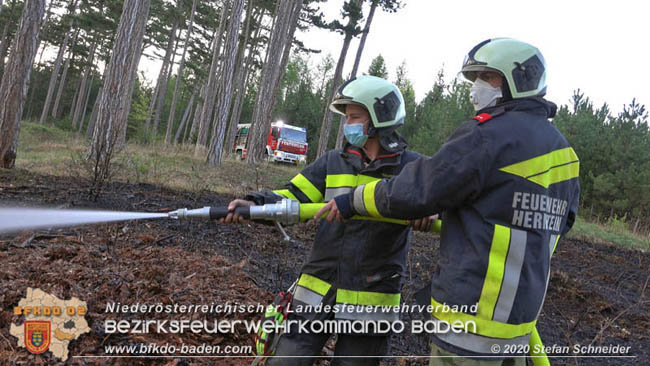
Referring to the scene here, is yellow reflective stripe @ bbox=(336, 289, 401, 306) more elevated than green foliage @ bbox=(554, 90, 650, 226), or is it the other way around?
green foliage @ bbox=(554, 90, 650, 226)

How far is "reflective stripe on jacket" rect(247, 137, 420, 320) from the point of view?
91.8 inches

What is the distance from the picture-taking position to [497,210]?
1.68 meters

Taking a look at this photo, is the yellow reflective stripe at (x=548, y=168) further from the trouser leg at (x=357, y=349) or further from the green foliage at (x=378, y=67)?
the green foliage at (x=378, y=67)

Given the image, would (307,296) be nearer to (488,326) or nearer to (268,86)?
(488,326)

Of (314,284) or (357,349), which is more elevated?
(314,284)

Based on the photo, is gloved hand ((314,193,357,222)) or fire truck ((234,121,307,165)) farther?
fire truck ((234,121,307,165))

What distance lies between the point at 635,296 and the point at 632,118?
65.6 feet

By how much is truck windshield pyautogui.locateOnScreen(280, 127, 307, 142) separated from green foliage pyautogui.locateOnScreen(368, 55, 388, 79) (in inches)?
914

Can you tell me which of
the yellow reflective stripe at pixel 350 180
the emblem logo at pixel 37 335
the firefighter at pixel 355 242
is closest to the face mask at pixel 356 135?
the firefighter at pixel 355 242

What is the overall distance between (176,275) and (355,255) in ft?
7.00

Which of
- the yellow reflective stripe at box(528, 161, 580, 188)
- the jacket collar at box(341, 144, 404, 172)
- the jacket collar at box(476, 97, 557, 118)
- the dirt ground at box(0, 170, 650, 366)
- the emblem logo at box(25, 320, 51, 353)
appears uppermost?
the jacket collar at box(476, 97, 557, 118)

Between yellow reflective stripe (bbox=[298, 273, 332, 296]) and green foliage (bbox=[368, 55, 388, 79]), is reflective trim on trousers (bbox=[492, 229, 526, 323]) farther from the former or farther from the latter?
green foliage (bbox=[368, 55, 388, 79])

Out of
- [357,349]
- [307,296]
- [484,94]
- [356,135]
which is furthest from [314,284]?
[484,94]

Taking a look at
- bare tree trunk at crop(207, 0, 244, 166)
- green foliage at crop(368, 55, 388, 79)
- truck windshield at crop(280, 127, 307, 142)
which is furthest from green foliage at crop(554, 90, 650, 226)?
green foliage at crop(368, 55, 388, 79)
